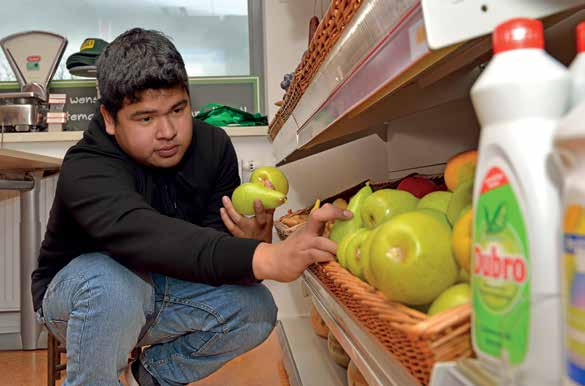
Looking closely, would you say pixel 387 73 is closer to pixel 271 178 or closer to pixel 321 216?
pixel 321 216

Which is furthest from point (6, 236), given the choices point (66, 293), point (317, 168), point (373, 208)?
point (373, 208)

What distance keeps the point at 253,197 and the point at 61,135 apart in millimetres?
1969

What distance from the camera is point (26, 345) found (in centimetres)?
307

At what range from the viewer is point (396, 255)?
2.36 ft

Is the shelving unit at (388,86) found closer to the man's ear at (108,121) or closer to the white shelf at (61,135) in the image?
the man's ear at (108,121)

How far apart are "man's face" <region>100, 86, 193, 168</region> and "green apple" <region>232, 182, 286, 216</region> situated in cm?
20

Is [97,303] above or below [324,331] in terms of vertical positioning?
above

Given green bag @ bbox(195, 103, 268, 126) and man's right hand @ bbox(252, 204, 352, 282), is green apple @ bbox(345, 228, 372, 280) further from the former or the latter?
green bag @ bbox(195, 103, 268, 126)

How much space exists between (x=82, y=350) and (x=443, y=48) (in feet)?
3.76

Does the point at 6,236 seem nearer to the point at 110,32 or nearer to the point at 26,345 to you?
the point at 26,345

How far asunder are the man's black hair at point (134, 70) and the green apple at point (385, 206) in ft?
2.33

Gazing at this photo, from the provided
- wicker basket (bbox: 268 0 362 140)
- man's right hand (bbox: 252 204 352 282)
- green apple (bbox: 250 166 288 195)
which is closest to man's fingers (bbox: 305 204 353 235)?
man's right hand (bbox: 252 204 352 282)

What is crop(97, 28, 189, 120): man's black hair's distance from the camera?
4.98 feet

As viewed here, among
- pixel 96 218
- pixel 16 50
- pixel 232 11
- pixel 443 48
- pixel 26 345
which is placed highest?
pixel 232 11
